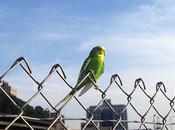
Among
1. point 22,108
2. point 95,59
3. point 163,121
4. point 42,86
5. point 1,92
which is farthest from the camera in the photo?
point 95,59

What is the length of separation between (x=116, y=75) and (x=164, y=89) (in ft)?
2.34

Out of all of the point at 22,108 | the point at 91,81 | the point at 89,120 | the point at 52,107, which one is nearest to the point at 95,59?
the point at 91,81

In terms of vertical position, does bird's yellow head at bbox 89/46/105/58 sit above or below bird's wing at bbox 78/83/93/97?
above

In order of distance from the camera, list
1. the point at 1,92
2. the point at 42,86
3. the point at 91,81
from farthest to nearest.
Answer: the point at 91,81 < the point at 42,86 < the point at 1,92

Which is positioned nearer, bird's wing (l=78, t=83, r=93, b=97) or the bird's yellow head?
bird's wing (l=78, t=83, r=93, b=97)

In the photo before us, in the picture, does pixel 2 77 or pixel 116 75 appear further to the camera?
pixel 116 75

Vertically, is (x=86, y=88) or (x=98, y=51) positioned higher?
(x=98, y=51)

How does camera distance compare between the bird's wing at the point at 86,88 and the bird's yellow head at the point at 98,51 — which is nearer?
the bird's wing at the point at 86,88

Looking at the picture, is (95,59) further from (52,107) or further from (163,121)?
(52,107)

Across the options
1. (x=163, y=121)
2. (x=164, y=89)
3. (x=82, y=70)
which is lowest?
(x=163, y=121)

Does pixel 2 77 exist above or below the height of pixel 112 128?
above

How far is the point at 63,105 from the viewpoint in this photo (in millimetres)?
2607

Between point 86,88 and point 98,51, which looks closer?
point 86,88

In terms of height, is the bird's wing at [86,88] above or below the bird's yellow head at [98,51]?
below
